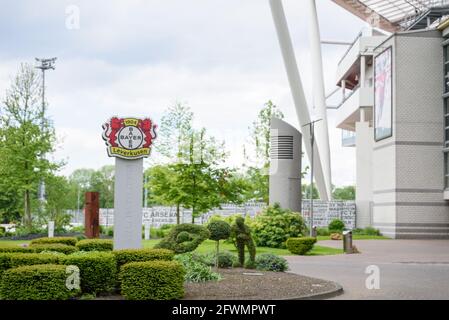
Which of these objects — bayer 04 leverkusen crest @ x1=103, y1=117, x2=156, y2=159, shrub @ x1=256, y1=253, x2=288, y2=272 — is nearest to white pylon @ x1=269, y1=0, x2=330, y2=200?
shrub @ x1=256, y1=253, x2=288, y2=272

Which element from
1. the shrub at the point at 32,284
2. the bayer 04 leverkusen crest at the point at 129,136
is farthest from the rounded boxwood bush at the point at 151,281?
the bayer 04 leverkusen crest at the point at 129,136

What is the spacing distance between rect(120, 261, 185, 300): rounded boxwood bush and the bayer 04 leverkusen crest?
395cm

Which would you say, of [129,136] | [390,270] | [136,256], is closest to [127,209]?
[129,136]

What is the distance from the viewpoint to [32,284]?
1277 cm

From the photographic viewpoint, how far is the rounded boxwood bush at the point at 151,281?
43.7 ft

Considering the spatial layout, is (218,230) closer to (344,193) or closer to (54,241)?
(54,241)

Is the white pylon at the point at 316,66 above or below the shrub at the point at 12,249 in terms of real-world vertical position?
above

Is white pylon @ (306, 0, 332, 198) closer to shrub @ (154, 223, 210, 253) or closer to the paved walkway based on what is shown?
the paved walkway

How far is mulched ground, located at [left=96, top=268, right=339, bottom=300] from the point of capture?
45.6 feet

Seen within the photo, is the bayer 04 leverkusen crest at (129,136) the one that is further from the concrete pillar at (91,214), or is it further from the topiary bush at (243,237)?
the concrete pillar at (91,214)

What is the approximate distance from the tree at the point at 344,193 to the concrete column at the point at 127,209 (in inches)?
4039

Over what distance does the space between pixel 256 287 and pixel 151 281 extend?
2855 millimetres
